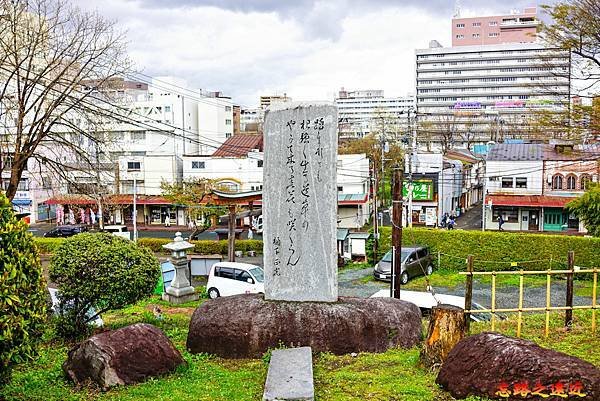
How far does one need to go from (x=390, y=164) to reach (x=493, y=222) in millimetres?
14045

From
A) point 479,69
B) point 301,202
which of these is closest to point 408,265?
point 301,202

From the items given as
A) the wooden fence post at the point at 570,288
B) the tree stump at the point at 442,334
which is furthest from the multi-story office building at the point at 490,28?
the tree stump at the point at 442,334

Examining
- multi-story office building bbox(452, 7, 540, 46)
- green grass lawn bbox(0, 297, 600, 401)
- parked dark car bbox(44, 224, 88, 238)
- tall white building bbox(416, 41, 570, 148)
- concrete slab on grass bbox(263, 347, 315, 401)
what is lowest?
parked dark car bbox(44, 224, 88, 238)

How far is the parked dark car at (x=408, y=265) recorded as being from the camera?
915 inches

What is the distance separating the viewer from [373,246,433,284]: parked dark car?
23234 millimetres

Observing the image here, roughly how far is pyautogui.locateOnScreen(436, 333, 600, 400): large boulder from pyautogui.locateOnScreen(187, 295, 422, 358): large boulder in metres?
2.49

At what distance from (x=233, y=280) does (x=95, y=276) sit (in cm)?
962

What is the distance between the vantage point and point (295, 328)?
8648 millimetres

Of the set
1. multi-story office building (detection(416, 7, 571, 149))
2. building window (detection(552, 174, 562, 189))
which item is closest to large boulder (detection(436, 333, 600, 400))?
building window (detection(552, 174, 562, 189))

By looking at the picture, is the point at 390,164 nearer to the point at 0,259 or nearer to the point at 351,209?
the point at 351,209

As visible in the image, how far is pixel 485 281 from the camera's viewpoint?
23703 mm

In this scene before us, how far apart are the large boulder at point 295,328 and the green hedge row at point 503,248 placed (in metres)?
16.7

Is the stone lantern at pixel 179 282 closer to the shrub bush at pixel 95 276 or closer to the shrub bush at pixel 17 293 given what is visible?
the shrub bush at pixel 95 276

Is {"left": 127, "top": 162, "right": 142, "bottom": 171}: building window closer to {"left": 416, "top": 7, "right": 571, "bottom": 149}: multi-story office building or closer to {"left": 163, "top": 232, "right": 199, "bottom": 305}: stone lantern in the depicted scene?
{"left": 163, "top": 232, "right": 199, "bottom": 305}: stone lantern
